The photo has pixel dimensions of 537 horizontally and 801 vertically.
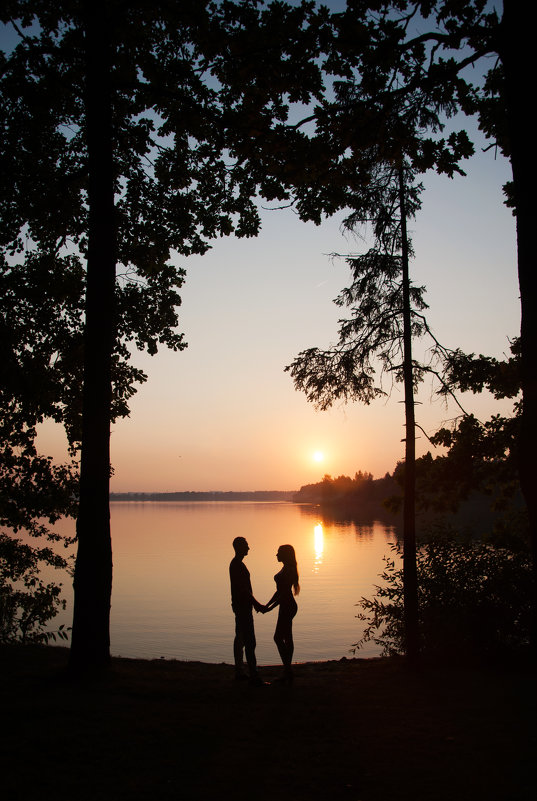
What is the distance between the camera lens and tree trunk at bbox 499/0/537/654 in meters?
5.73

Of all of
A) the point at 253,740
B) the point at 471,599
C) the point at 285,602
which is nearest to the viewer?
the point at 253,740

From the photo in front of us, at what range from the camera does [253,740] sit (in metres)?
6.53

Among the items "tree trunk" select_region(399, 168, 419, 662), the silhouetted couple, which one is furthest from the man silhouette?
"tree trunk" select_region(399, 168, 419, 662)

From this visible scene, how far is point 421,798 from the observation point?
16.6 feet

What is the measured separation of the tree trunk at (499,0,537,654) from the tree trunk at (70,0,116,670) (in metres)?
6.33

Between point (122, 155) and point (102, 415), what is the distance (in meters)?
6.69

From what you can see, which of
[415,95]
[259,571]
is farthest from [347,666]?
[259,571]

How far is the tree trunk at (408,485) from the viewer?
13234mm

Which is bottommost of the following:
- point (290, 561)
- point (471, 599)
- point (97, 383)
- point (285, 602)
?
point (471, 599)

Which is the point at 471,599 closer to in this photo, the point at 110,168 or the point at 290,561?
the point at 290,561

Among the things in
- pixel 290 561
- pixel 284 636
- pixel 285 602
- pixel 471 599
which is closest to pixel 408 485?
pixel 471 599

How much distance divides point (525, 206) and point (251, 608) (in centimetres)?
702

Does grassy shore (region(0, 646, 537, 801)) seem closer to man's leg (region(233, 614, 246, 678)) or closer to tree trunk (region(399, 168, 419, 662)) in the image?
man's leg (region(233, 614, 246, 678))

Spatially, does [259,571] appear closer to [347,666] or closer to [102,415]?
[347,666]
